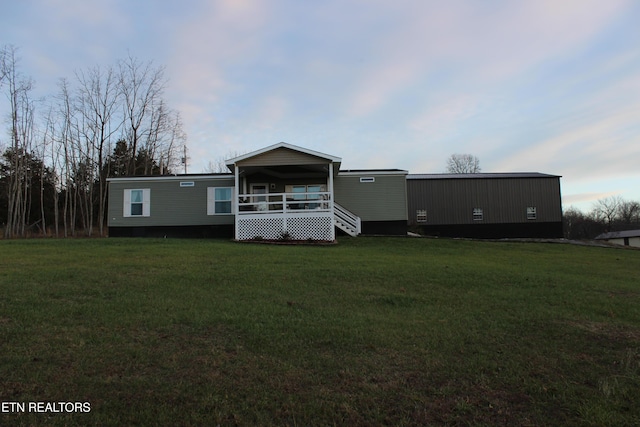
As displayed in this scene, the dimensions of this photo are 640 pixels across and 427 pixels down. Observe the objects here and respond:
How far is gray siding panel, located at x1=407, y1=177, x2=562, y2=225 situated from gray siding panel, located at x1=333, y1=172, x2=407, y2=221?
7173 millimetres

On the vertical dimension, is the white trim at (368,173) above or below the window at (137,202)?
above

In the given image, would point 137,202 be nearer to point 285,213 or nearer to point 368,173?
point 285,213

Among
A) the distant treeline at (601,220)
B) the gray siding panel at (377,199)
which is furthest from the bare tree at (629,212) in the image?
the gray siding panel at (377,199)

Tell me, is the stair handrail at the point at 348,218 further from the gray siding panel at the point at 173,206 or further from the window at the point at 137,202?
the window at the point at 137,202

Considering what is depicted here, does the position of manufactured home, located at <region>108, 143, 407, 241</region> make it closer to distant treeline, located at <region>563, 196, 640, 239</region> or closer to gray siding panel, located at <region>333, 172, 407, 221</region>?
gray siding panel, located at <region>333, 172, 407, 221</region>

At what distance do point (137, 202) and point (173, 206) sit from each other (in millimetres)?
1611

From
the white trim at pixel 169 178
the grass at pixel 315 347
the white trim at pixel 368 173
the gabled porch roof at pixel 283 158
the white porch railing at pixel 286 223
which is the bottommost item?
the grass at pixel 315 347

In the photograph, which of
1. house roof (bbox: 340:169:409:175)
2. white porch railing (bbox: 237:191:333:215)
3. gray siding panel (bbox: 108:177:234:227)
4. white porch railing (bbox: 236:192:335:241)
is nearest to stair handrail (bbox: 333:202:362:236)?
white porch railing (bbox: 237:191:333:215)

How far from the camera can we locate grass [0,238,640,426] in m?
2.93

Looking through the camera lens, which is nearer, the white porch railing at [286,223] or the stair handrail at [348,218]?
the white porch railing at [286,223]

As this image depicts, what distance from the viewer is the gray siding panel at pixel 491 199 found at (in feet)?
83.6

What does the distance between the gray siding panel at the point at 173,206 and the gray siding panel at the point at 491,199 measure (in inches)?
508

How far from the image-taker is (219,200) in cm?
1828

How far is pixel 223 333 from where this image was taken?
4.48 metres
